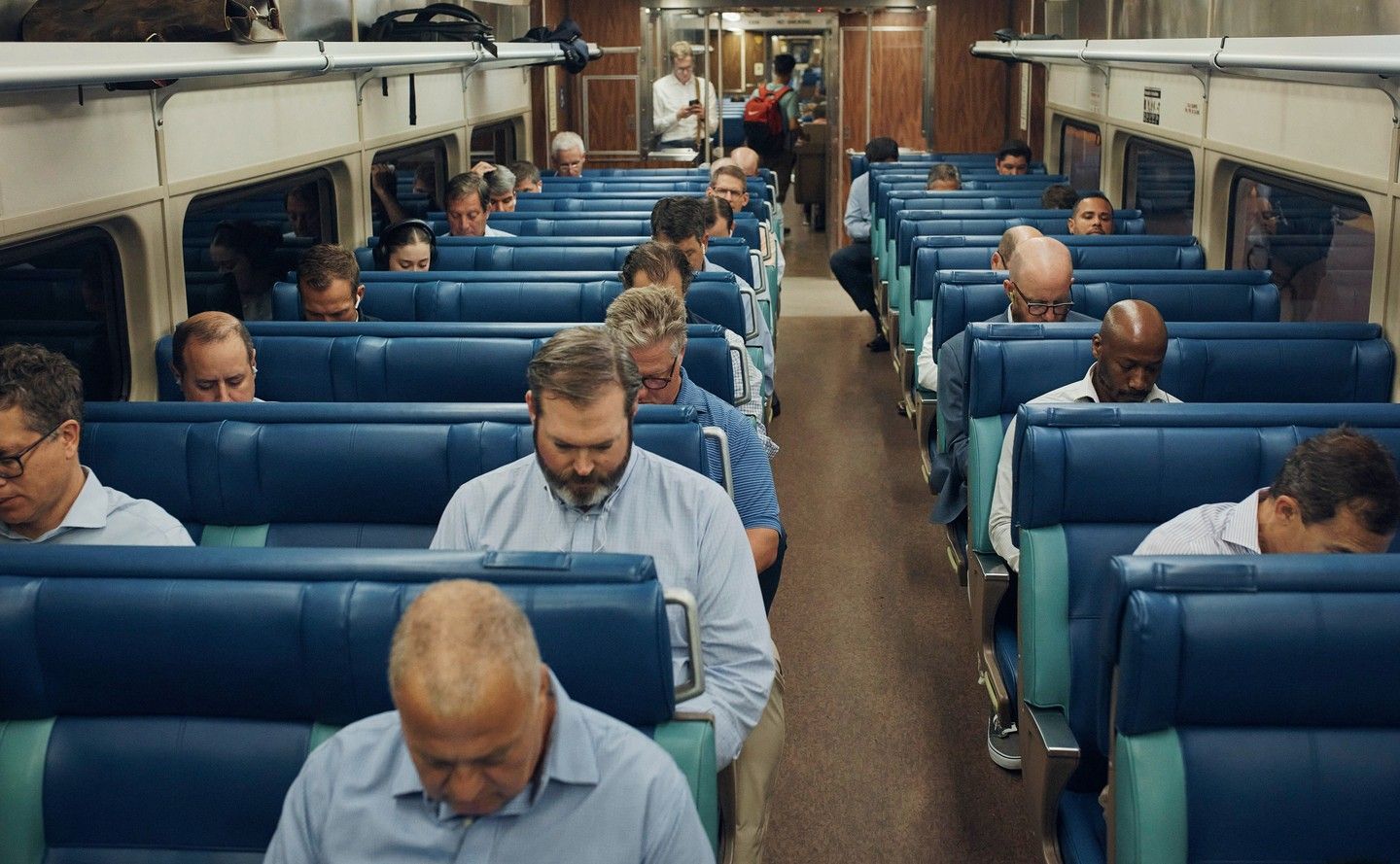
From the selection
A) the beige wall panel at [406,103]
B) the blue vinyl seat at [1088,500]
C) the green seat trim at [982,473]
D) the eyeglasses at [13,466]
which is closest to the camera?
the eyeglasses at [13,466]

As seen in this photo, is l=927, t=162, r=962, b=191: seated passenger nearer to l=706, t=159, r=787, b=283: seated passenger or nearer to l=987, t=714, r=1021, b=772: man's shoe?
l=706, t=159, r=787, b=283: seated passenger

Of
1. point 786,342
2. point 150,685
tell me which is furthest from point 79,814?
point 786,342

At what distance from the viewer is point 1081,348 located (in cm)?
412

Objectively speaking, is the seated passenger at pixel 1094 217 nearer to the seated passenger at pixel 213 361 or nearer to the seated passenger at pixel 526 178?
the seated passenger at pixel 526 178

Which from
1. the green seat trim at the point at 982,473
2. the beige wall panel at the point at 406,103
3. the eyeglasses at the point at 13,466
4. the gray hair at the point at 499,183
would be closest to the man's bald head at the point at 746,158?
the beige wall panel at the point at 406,103

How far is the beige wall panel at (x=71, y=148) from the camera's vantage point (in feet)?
11.8

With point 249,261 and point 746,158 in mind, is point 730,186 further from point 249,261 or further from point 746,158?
point 249,261

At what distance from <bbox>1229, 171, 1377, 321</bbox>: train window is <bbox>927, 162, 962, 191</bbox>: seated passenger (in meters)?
2.94

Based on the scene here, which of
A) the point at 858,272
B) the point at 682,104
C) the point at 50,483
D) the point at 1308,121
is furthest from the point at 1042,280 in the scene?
the point at 682,104

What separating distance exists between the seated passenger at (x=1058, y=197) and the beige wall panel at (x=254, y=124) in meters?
3.87

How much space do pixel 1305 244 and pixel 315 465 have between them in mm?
4402

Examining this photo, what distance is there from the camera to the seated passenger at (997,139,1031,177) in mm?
10672

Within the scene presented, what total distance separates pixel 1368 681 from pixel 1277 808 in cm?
24

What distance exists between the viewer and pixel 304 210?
257 inches
